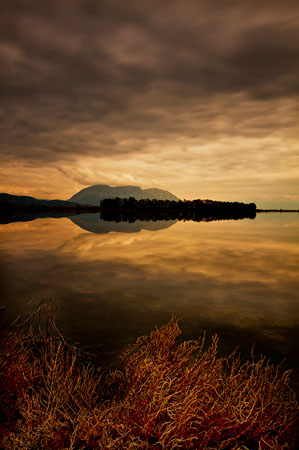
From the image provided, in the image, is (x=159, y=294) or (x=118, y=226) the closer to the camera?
(x=159, y=294)

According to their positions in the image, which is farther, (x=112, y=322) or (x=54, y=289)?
(x=54, y=289)

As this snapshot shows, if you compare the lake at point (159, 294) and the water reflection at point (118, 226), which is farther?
the water reflection at point (118, 226)

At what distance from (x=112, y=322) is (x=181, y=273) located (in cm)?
1043

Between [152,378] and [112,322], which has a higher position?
[152,378]

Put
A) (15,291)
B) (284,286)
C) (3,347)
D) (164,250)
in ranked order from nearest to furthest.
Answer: (3,347), (15,291), (284,286), (164,250)

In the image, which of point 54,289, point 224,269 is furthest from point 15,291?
point 224,269

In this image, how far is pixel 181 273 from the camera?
21.7m

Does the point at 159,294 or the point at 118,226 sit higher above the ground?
the point at 118,226

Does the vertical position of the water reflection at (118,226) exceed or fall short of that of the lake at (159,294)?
it exceeds it

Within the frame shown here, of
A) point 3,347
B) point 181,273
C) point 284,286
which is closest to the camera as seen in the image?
point 3,347

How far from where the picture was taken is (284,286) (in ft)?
60.7

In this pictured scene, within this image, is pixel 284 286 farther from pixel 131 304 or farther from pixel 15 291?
pixel 15 291

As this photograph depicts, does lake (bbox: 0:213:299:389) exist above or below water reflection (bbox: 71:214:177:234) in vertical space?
below

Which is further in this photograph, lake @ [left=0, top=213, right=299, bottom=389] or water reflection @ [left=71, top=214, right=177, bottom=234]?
water reflection @ [left=71, top=214, right=177, bottom=234]
